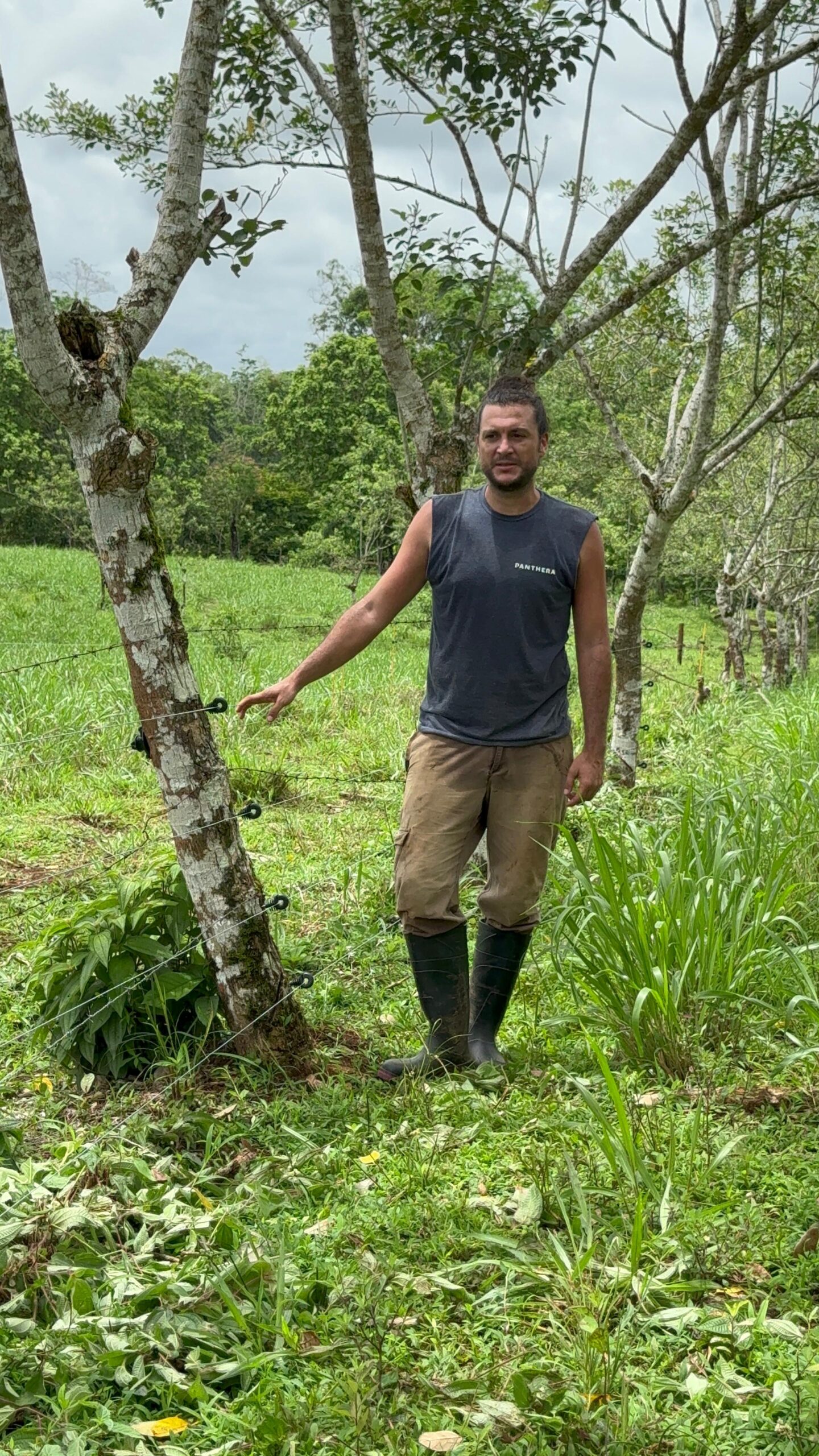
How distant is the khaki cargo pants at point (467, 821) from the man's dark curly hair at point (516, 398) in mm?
934

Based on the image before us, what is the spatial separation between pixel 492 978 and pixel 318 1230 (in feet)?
3.62

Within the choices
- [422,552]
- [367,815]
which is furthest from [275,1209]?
[367,815]

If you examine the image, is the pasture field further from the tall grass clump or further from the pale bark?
the pale bark

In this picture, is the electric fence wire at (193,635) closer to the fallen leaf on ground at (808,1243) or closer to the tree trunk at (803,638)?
the fallen leaf on ground at (808,1243)

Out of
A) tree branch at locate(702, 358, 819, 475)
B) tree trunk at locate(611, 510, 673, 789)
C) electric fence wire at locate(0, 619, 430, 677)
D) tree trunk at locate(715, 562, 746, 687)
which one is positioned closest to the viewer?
electric fence wire at locate(0, 619, 430, 677)

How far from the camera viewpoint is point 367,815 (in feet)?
20.9

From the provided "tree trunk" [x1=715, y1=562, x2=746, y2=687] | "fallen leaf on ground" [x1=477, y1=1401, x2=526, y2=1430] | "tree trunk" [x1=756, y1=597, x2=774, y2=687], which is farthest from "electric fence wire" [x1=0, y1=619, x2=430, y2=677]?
"tree trunk" [x1=756, y1=597, x2=774, y2=687]

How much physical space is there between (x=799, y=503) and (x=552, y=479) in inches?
444

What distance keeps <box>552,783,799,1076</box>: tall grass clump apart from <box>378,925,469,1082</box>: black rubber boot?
306 millimetres

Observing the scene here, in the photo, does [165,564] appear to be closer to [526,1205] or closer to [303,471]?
[526,1205]

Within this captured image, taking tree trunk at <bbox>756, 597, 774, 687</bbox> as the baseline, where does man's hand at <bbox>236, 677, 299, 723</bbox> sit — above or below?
above

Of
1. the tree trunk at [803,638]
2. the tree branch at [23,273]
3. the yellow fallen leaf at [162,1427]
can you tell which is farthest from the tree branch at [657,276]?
the tree trunk at [803,638]

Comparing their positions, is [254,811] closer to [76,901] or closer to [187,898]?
[187,898]

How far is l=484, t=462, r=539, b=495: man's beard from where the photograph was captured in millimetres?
3172
